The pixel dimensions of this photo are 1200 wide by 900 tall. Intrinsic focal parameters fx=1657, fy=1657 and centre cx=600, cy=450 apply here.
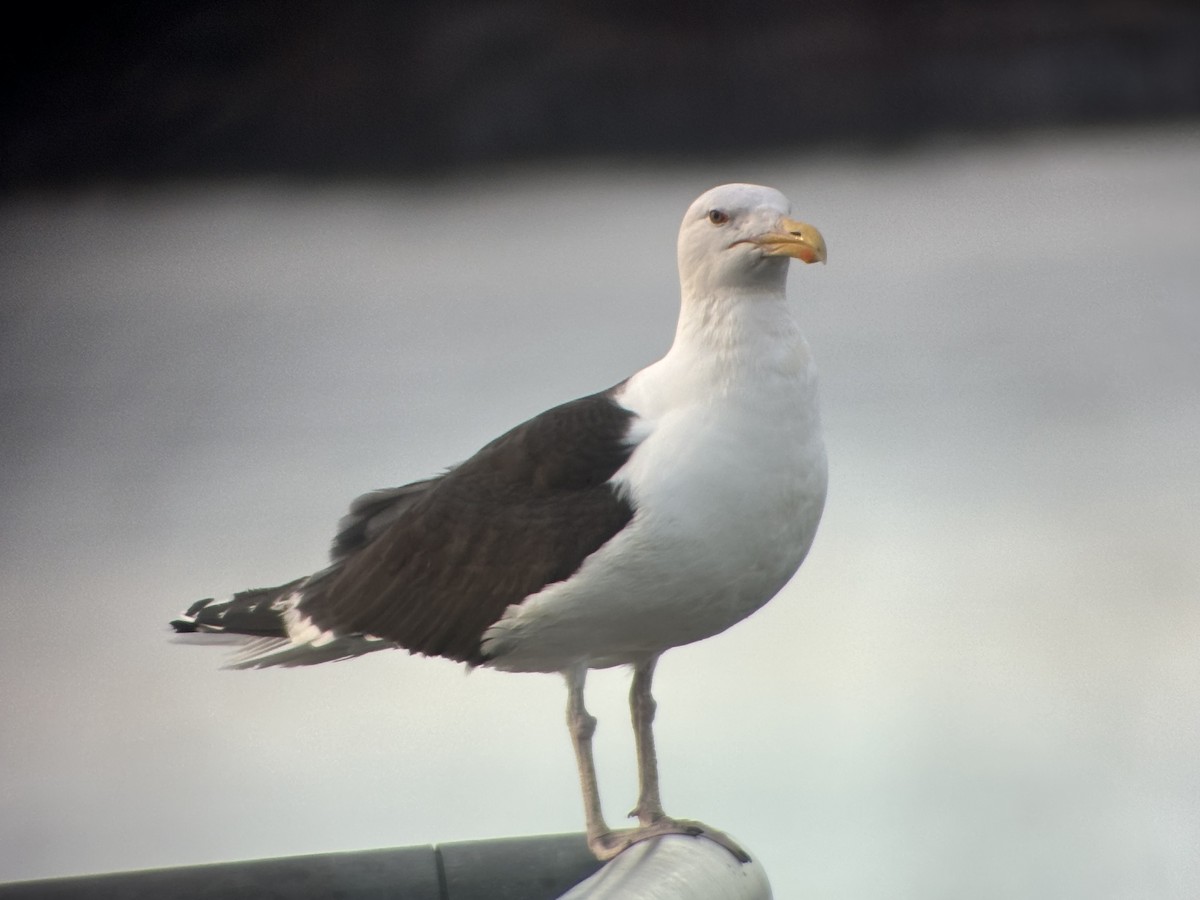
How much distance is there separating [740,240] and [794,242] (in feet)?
0.27

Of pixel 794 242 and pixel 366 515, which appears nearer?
pixel 794 242

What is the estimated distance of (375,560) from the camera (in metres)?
2.48

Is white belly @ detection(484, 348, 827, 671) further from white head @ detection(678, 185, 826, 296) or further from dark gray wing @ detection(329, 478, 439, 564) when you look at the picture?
dark gray wing @ detection(329, 478, 439, 564)

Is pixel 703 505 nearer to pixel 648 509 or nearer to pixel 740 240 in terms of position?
pixel 648 509

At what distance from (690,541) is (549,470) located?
250mm

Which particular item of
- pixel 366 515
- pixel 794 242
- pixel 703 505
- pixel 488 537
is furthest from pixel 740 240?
pixel 366 515

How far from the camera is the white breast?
2.16 metres

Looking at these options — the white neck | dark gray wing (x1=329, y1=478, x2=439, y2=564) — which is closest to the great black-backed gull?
the white neck

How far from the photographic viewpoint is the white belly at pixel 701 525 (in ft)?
7.08

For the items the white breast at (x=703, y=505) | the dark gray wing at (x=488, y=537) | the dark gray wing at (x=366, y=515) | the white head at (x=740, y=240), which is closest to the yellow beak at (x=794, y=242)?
the white head at (x=740, y=240)

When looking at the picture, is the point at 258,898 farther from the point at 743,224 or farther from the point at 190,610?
the point at 743,224

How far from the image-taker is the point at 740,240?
7.22 ft

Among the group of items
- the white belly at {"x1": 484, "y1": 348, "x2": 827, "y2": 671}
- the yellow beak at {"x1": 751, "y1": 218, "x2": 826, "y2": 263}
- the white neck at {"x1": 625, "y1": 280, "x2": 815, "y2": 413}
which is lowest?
the white belly at {"x1": 484, "y1": 348, "x2": 827, "y2": 671}

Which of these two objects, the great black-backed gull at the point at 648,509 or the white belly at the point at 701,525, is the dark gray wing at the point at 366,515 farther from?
the white belly at the point at 701,525
